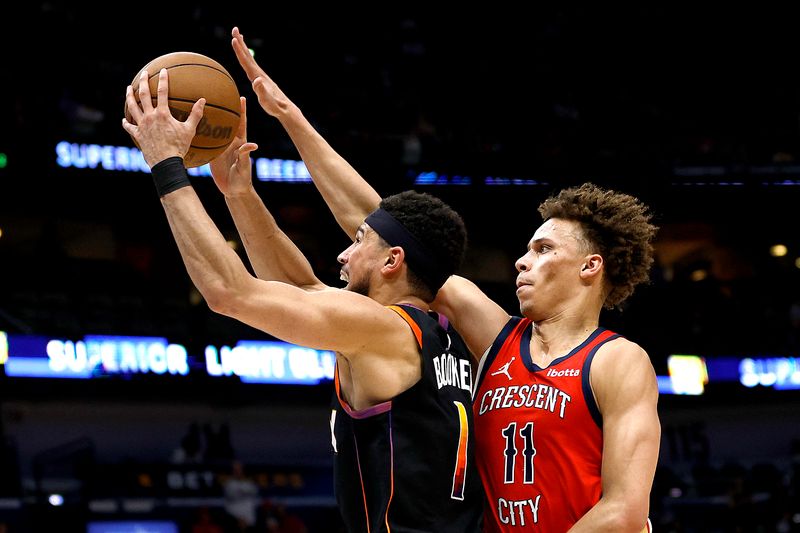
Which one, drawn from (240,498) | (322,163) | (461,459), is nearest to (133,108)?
(322,163)

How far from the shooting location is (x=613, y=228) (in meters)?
3.43

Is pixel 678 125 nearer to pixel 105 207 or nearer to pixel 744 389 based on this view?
pixel 744 389

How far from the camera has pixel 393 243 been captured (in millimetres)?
3234

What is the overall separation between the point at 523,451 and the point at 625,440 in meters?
0.33

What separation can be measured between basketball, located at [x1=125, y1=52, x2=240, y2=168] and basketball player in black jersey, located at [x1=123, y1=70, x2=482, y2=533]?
0.42 feet

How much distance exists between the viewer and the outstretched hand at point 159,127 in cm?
289

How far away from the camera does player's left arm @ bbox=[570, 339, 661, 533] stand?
2941mm

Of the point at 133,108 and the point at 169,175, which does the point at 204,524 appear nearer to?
the point at 133,108

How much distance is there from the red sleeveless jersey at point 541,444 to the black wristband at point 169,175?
1.20 m

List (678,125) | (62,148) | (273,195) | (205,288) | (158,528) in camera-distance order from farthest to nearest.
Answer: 1. (678,125)
2. (273,195)
3. (62,148)
4. (158,528)
5. (205,288)

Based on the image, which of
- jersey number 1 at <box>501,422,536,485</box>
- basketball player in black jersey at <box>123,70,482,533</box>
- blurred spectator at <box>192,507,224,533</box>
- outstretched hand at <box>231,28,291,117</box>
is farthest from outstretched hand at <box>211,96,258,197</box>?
blurred spectator at <box>192,507,224,533</box>

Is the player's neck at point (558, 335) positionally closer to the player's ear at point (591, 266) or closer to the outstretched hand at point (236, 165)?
the player's ear at point (591, 266)

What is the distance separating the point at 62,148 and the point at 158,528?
14.4ft

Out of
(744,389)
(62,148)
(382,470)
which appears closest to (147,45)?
(62,148)
